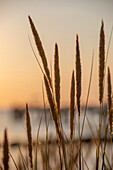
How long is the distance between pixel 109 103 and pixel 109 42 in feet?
0.49

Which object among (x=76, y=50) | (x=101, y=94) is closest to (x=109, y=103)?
(x=101, y=94)

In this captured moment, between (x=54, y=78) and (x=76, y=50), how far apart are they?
0.08 meters

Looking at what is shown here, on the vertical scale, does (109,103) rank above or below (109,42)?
below

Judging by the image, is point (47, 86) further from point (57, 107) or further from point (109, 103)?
point (109, 103)

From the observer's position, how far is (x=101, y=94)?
0.64 meters

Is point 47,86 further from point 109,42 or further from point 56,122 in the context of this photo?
point 109,42

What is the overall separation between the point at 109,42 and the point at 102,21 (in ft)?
0.18

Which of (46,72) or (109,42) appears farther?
(109,42)

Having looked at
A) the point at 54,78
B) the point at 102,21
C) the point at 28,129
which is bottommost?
the point at 28,129

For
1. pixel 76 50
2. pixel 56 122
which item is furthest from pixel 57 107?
pixel 76 50

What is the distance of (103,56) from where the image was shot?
626 mm

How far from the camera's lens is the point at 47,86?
1.94 feet

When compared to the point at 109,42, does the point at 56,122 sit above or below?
below

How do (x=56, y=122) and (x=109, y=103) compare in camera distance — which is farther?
(x=109, y=103)
